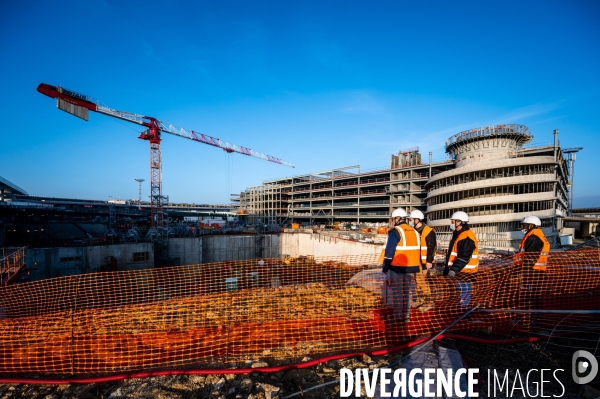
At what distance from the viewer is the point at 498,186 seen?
2230 centimetres

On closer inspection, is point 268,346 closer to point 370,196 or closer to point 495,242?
point 495,242

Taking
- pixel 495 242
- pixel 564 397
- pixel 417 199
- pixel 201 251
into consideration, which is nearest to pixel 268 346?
pixel 564 397

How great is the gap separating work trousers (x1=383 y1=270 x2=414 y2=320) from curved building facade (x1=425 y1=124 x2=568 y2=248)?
59.0ft

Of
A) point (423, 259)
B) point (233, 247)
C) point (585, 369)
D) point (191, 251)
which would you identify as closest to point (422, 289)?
point (423, 259)

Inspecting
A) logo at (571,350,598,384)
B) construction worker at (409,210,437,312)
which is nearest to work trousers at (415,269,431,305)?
construction worker at (409,210,437,312)

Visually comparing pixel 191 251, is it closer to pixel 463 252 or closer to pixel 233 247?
pixel 233 247

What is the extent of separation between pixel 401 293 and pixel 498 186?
80.7 ft

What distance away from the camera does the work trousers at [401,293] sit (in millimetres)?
4086

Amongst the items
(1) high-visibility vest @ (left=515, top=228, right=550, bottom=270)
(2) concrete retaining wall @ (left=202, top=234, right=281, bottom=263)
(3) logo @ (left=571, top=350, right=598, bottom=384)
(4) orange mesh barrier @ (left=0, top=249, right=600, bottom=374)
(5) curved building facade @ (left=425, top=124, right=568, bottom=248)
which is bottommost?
(2) concrete retaining wall @ (left=202, top=234, right=281, bottom=263)

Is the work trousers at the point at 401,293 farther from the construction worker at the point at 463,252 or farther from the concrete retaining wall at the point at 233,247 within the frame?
the concrete retaining wall at the point at 233,247

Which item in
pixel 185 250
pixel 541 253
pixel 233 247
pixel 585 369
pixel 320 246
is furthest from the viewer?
pixel 233 247

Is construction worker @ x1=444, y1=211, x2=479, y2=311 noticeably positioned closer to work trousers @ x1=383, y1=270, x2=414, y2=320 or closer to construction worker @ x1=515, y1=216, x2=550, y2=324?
work trousers @ x1=383, y1=270, x2=414, y2=320

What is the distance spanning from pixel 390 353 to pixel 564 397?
1671 millimetres

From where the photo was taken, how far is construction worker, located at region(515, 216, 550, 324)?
4.53 metres
